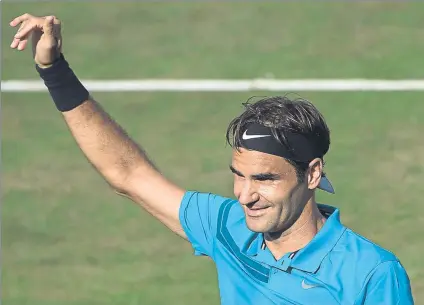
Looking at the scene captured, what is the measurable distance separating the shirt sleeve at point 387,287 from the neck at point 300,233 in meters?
0.54

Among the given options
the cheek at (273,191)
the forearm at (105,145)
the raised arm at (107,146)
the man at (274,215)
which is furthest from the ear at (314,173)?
the forearm at (105,145)

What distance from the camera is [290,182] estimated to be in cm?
639

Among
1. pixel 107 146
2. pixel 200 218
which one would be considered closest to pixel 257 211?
pixel 200 218

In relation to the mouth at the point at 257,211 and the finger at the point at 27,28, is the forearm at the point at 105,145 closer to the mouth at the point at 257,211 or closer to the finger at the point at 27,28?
the finger at the point at 27,28

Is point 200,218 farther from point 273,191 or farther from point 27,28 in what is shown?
point 27,28

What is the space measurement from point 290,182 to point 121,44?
9.26 meters

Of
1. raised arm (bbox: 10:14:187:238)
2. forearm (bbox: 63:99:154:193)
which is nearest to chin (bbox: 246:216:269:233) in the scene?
raised arm (bbox: 10:14:187:238)

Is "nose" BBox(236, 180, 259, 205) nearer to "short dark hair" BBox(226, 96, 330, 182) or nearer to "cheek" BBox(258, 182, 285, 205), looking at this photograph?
"cheek" BBox(258, 182, 285, 205)

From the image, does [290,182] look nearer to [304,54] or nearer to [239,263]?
[239,263]

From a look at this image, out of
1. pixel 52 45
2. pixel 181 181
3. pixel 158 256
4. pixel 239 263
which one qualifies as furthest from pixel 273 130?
pixel 181 181

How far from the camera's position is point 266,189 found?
250 inches

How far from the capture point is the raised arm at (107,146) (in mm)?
6934

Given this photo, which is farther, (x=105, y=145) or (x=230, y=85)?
(x=230, y=85)

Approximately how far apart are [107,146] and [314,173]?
1265 millimetres
